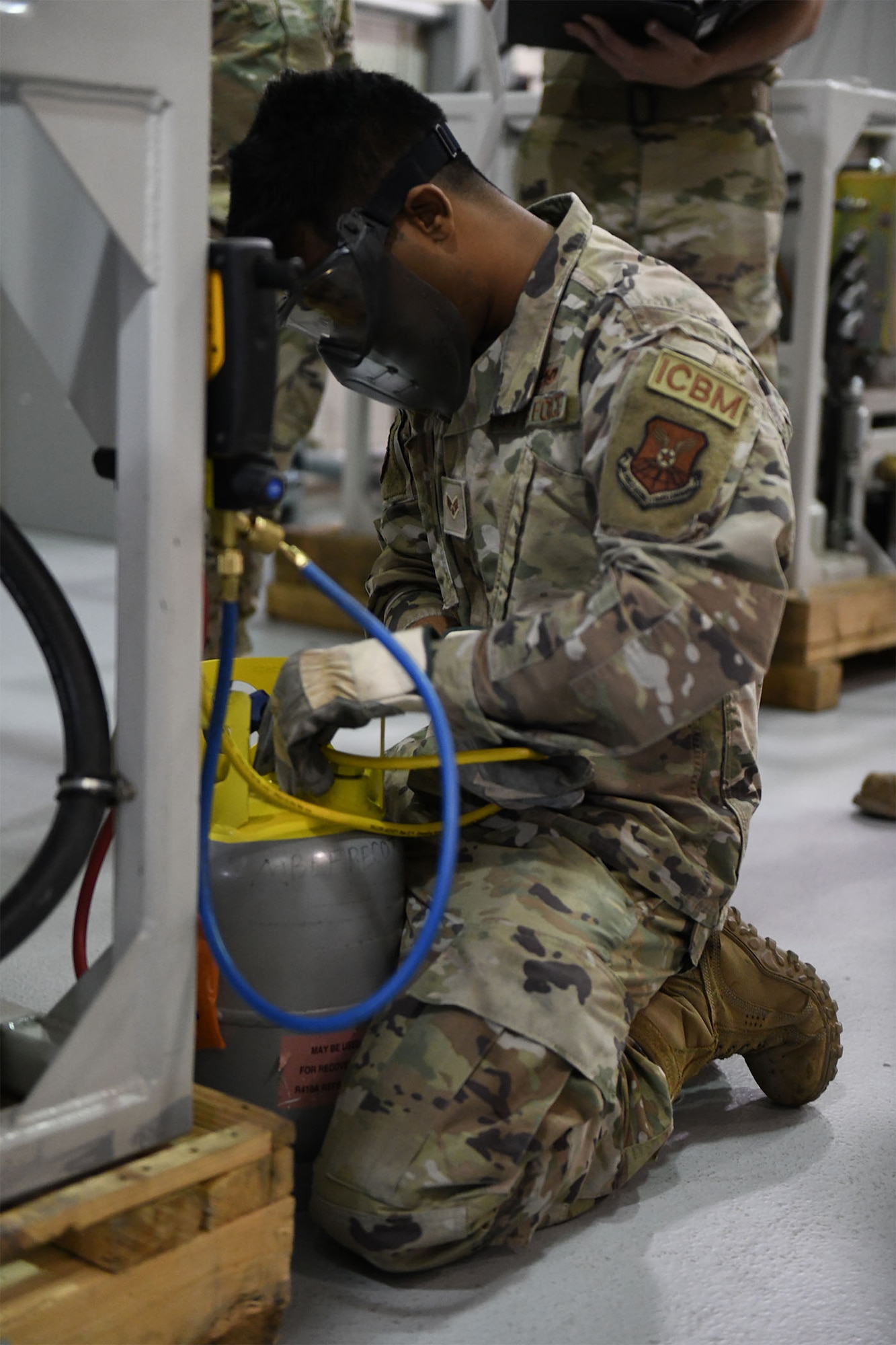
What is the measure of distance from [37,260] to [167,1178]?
2.66 ft

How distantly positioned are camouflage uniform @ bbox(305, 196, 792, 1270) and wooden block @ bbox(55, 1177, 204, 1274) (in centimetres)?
26

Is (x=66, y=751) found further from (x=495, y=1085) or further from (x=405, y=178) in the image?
(x=405, y=178)

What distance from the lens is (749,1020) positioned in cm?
187

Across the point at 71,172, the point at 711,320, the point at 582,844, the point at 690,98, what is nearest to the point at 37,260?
the point at 71,172

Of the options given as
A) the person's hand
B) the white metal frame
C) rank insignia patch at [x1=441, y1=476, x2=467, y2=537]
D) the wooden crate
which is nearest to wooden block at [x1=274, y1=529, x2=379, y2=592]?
the wooden crate

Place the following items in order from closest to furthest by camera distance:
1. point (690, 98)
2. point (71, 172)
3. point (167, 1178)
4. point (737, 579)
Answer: point (71, 172) → point (167, 1178) → point (737, 579) → point (690, 98)

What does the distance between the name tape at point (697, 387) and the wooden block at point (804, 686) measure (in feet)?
8.89

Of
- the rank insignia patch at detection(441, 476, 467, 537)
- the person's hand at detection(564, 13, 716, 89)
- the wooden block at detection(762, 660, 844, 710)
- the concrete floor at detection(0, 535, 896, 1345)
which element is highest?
the person's hand at detection(564, 13, 716, 89)

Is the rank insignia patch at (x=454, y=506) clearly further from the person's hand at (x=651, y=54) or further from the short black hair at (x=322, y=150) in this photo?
the person's hand at (x=651, y=54)

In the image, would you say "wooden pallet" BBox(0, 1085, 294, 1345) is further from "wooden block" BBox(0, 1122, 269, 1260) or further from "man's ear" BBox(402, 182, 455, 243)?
"man's ear" BBox(402, 182, 455, 243)

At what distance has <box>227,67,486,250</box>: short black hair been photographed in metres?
1.63

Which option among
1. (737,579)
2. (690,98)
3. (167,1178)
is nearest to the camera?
(167,1178)

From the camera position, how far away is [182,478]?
126 cm

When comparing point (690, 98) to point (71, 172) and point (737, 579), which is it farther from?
point (71, 172)
